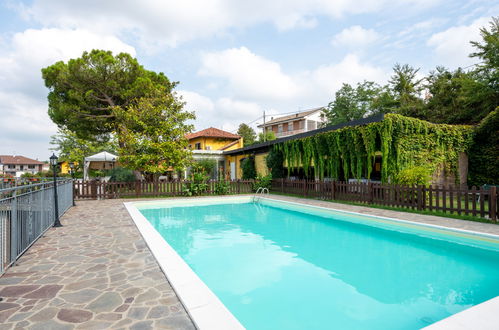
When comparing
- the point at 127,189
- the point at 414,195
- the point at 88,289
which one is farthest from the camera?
the point at 127,189

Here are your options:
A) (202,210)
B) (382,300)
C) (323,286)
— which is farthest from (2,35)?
(382,300)

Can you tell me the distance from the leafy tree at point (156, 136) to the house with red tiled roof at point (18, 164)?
230ft

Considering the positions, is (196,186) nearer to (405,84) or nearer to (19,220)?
(19,220)

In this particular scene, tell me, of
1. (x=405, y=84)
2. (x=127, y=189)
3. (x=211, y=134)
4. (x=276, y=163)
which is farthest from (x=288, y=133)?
(x=127, y=189)

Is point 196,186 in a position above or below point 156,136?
below

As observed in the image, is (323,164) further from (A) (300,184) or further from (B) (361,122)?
(B) (361,122)

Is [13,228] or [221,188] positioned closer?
[13,228]

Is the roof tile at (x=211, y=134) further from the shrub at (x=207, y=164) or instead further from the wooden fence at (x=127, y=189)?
the wooden fence at (x=127, y=189)

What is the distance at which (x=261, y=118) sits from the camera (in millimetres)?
41438

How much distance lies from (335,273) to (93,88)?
57.7 feet

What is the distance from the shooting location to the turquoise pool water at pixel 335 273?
3.27m

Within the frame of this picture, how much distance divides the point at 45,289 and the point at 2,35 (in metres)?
11.2

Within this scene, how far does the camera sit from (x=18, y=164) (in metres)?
69.5

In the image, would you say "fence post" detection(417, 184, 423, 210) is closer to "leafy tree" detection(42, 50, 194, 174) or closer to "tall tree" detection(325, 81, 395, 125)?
"leafy tree" detection(42, 50, 194, 174)
